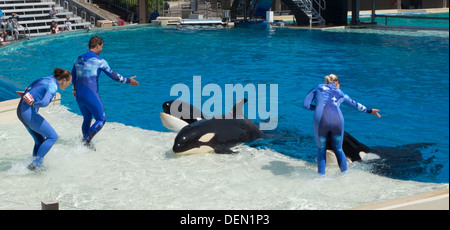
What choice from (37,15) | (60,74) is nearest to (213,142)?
(60,74)

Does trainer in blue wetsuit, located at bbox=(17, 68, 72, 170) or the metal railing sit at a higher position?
the metal railing

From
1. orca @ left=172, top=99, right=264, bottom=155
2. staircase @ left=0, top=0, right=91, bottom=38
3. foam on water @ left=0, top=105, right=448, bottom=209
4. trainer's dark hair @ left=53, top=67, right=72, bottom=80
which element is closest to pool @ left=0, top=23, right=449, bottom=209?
foam on water @ left=0, top=105, right=448, bottom=209

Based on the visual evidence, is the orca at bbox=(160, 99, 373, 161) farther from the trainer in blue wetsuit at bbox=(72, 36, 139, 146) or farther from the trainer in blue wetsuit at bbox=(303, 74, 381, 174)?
the trainer in blue wetsuit at bbox=(72, 36, 139, 146)

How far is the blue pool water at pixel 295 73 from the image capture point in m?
8.68

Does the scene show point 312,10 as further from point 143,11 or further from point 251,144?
point 251,144

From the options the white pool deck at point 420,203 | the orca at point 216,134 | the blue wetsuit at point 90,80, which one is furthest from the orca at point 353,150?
the blue wetsuit at point 90,80

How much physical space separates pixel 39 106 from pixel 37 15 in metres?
24.0

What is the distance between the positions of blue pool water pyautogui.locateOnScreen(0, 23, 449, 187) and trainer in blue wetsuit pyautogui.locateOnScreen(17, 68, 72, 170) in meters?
3.16

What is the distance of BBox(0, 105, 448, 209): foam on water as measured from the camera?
584cm

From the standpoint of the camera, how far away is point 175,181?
6.57 m

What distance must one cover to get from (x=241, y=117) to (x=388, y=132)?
9.16ft

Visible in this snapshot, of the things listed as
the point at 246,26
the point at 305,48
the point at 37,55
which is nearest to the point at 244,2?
the point at 246,26

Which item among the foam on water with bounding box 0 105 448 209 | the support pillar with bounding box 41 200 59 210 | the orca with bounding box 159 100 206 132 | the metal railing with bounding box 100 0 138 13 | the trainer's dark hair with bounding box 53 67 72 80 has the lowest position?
the foam on water with bounding box 0 105 448 209

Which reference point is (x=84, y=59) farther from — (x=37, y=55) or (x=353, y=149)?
(x=37, y=55)
